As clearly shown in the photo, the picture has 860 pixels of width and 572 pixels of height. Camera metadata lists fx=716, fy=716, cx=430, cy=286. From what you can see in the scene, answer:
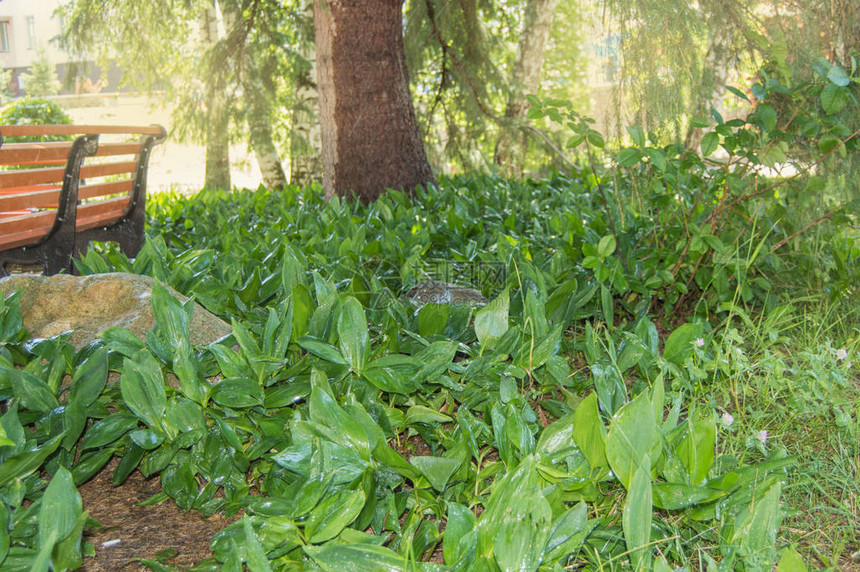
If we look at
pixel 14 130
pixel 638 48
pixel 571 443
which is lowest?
pixel 571 443

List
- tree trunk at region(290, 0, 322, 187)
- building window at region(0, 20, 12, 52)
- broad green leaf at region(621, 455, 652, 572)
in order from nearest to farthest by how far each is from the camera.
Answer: broad green leaf at region(621, 455, 652, 572)
tree trunk at region(290, 0, 322, 187)
building window at region(0, 20, 12, 52)

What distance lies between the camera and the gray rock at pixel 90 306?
8.26 ft

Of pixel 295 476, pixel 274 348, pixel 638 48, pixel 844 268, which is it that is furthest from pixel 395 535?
pixel 844 268

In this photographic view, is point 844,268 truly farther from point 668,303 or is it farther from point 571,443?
point 571,443

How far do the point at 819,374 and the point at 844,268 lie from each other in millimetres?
1225

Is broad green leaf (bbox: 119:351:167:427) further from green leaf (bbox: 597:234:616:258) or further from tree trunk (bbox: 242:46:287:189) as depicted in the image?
tree trunk (bbox: 242:46:287:189)

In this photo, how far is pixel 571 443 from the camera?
6.48 ft

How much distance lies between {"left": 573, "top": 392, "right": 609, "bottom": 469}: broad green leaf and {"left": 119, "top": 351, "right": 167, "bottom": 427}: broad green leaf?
115 centimetres

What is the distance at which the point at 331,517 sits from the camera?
66.2 inches

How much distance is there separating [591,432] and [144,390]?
1.24m

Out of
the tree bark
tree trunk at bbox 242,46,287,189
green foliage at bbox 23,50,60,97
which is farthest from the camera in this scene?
green foliage at bbox 23,50,60,97

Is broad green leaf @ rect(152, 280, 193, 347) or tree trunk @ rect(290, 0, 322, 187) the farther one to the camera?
tree trunk @ rect(290, 0, 322, 187)

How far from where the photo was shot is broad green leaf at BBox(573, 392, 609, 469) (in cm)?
183

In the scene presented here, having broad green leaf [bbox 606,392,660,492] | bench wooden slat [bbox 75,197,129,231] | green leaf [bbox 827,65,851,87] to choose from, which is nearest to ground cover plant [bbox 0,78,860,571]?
broad green leaf [bbox 606,392,660,492]
